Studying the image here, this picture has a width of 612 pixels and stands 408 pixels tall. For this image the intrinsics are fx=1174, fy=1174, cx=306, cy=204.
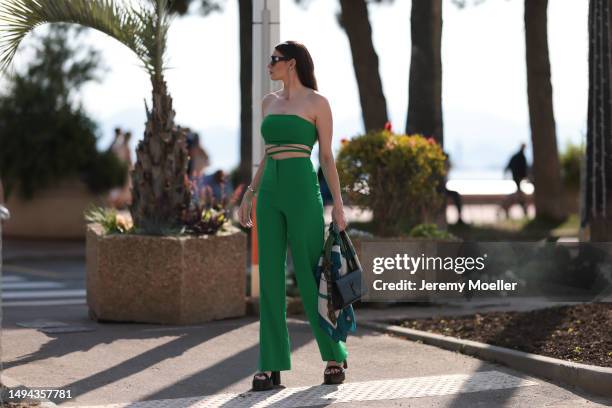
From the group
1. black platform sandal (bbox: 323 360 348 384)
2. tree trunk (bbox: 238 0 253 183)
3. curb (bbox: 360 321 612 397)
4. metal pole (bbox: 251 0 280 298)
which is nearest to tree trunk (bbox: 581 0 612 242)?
curb (bbox: 360 321 612 397)

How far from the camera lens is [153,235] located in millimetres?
9477

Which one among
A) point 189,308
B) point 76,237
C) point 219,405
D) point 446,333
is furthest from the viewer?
point 76,237

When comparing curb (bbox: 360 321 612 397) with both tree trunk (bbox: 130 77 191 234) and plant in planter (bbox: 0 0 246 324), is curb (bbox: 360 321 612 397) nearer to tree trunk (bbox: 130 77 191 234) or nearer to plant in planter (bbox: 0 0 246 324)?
plant in planter (bbox: 0 0 246 324)

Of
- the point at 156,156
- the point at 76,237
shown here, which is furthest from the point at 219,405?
the point at 76,237

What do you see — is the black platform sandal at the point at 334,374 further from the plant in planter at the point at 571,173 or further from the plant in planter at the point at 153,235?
the plant in planter at the point at 571,173

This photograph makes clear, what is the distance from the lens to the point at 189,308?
30.8 feet

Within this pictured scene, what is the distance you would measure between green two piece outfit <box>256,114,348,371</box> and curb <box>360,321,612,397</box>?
1.41 meters

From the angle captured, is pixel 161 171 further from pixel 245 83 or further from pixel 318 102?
pixel 245 83

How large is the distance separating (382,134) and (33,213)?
10239 millimetres

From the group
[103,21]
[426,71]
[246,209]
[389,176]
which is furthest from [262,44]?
[426,71]

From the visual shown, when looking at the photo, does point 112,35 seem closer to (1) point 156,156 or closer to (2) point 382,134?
(1) point 156,156

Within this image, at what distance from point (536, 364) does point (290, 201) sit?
199 cm

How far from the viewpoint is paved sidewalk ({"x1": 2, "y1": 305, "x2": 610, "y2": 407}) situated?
6.45 meters

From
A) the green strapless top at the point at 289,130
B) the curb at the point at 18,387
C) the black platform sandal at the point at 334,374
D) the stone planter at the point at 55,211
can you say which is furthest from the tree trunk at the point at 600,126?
the stone planter at the point at 55,211
